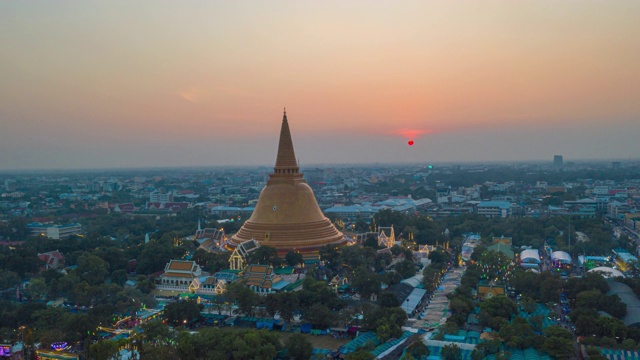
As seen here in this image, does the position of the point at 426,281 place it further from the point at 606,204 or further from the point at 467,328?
the point at 606,204

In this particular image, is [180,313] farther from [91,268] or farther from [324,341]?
[91,268]

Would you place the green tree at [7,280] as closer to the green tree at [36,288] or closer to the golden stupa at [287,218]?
the green tree at [36,288]

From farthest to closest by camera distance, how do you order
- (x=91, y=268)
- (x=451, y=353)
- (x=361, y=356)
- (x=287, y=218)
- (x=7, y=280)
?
(x=287, y=218), (x=91, y=268), (x=7, y=280), (x=451, y=353), (x=361, y=356)

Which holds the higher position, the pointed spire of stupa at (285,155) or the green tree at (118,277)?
the pointed spire of stupa at (285,155)

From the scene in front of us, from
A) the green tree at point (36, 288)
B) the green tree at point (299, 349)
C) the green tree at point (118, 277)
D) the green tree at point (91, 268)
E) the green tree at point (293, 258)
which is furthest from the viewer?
the green tree at point (293, 258)

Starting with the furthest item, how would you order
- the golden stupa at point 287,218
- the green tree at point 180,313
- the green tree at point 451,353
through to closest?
the golden stupa at point 287,218 < the green tree at point 180,313 < the green tree at point 451,353

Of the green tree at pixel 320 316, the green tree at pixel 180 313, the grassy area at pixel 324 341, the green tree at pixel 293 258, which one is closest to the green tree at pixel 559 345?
the grassy area at pixel 324 341

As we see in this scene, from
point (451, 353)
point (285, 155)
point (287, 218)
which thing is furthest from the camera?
point (285, 155)

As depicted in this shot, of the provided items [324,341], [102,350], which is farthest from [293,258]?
[102,350]
